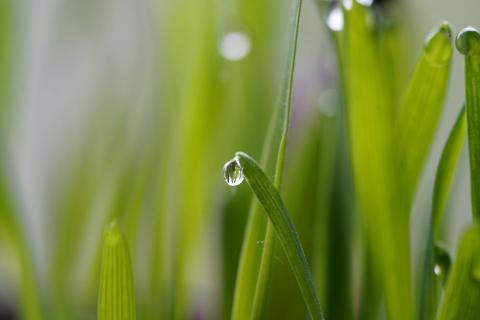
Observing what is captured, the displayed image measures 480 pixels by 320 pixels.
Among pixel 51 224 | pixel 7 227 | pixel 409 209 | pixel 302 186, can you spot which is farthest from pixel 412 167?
pixel 51 224

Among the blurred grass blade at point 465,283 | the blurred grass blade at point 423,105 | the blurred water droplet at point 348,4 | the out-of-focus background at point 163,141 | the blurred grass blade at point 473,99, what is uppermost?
the out-of-focus background at point 163,141

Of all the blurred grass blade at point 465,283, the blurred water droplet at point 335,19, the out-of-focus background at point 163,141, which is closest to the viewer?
the blurred grass blade at point 465,283

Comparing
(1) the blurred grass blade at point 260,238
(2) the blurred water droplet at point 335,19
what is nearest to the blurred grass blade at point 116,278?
(1) the blurred grass blade at point 260,238

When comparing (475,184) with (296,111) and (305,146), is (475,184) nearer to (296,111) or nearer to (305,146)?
(305,146)

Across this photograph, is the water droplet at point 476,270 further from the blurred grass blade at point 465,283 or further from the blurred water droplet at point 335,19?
the blurred water droplet at point 335,19

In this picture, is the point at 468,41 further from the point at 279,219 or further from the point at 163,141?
the point at 163,141

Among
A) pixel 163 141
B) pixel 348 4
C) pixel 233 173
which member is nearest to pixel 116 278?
pixel 233 173

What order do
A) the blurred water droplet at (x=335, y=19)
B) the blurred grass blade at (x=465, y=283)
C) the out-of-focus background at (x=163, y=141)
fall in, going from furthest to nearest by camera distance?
the out-of-focus background at (x=163, y=141) < the blurred water droplet at (x=335, y=19) < the blurred grass blade at (x=465, y=283)
